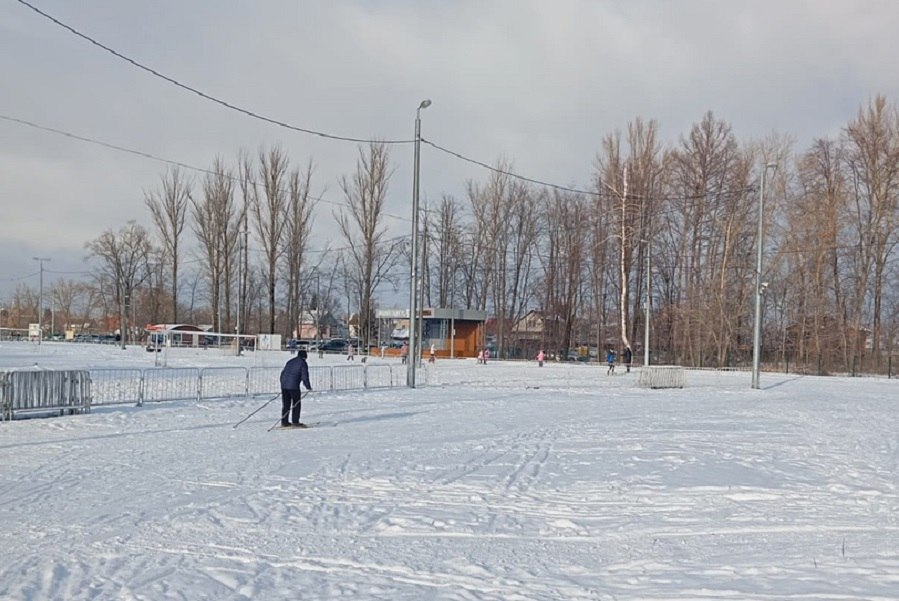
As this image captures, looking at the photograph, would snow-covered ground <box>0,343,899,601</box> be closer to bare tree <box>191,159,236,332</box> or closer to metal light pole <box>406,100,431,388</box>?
metal light pole <box>406,100,431,388</box>

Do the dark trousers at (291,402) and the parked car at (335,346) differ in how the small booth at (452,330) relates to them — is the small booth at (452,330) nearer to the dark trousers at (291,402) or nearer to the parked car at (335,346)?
the parked car at (335,346)

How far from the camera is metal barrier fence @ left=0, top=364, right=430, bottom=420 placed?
54.7 ft

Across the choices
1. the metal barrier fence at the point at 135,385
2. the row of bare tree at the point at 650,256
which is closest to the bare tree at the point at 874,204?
the row of bare tree at the point at 650,256

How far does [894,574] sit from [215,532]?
589cm

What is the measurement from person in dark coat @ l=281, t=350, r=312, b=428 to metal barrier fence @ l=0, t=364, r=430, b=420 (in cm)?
500

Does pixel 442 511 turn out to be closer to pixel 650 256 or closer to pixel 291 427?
pixel 291 427

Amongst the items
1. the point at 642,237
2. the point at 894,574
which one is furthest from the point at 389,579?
the point at 642,237

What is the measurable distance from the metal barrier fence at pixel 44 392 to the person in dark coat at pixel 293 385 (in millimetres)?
4958

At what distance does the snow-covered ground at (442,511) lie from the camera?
6.10 metres

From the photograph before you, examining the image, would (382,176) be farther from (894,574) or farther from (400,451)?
(894,574)

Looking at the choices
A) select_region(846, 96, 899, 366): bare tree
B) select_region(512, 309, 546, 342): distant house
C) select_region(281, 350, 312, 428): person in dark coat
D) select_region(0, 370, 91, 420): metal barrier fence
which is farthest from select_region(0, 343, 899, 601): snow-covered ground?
select_region(512, 309, 546, 342): distant house

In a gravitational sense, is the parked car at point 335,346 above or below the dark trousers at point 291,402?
below

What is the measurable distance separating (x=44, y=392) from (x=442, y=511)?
12048 mm

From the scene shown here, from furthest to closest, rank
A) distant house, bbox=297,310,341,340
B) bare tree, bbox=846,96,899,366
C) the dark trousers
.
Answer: distant house, bbox=297,310,341,340 < bare tree, bbox=846,96,899,366 < the dark trousers
